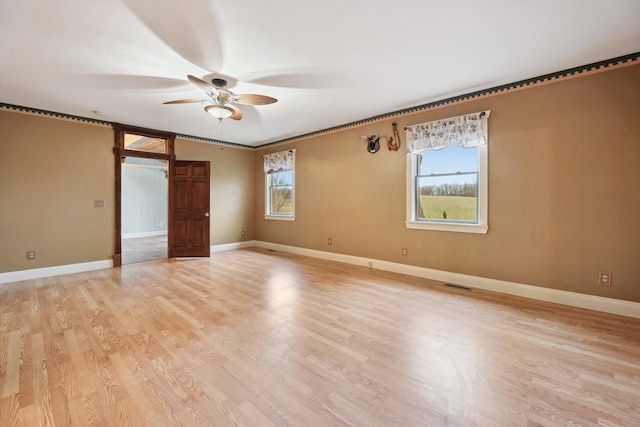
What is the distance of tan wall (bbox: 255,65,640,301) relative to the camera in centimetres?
275

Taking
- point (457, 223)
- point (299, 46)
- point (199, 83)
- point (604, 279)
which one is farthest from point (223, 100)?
point (604, 279)

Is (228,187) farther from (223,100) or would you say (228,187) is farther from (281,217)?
(223,100)

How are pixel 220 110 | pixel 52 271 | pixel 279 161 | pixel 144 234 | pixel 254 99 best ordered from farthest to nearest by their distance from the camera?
pixel 144 234 < pixel 279 161 < pixel 52 271 < pixel 220 110 < pixel 254 99

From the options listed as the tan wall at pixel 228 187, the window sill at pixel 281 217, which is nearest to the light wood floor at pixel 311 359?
the window sill at pixel 281 217

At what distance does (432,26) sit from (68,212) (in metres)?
5.78

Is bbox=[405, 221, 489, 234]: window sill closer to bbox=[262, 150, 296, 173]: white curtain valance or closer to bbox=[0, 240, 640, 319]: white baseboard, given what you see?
bbox=[0, 240, 640, 319]: white baseboard

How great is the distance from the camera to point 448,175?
3.92 m

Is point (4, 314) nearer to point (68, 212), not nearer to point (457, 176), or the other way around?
point (68, 212)

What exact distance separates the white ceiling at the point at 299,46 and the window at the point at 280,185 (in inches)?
97.3

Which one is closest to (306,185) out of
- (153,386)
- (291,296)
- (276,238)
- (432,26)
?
(276,238)

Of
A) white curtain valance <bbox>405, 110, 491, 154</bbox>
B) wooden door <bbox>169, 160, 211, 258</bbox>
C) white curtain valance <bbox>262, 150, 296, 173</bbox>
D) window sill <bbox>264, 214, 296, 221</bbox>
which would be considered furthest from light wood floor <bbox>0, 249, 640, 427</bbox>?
white curtain valance <bbox>262, 150, 296, 173</bbox>

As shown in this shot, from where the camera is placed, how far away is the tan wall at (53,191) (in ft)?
13.1

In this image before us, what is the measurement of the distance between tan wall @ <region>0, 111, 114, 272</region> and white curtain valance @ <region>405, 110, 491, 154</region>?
5306 millimetres

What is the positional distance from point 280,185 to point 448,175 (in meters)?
3.88
